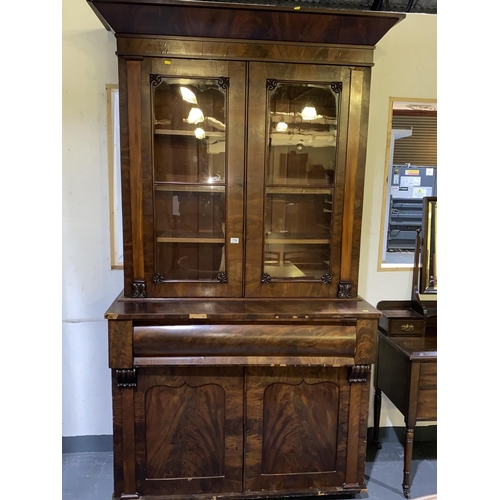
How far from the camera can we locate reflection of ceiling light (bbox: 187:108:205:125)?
5.65ft

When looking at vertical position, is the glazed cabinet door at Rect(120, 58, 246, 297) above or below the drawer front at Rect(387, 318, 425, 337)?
above

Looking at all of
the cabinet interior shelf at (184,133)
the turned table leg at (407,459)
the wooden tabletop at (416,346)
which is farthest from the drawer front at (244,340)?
the cabinet interior shelf at (184,133)

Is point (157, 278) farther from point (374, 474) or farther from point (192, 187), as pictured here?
point (374, 474)

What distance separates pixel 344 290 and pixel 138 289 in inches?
37.7

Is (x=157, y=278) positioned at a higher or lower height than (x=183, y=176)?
lower

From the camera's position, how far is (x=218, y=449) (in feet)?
5.61

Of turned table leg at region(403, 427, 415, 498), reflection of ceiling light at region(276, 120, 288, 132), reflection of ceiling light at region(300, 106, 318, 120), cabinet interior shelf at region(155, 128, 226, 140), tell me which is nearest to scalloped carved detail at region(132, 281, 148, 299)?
cabinet interior shelf at region(155, 128, 226, 140)

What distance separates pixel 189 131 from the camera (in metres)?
1.75

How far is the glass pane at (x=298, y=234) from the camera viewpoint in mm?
1805

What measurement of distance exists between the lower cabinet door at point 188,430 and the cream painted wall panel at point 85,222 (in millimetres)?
592

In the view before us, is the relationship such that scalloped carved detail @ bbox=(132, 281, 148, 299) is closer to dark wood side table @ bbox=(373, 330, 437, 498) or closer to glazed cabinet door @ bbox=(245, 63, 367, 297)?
glazed cabinet door @ bbox=(245, 63, 367, 297)

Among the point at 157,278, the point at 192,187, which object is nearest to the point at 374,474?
the point at 157,278

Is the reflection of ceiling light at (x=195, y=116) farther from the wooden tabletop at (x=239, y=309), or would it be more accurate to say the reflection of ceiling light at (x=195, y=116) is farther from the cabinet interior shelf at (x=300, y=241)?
the wooden tabletop at (x=239, y=309)
